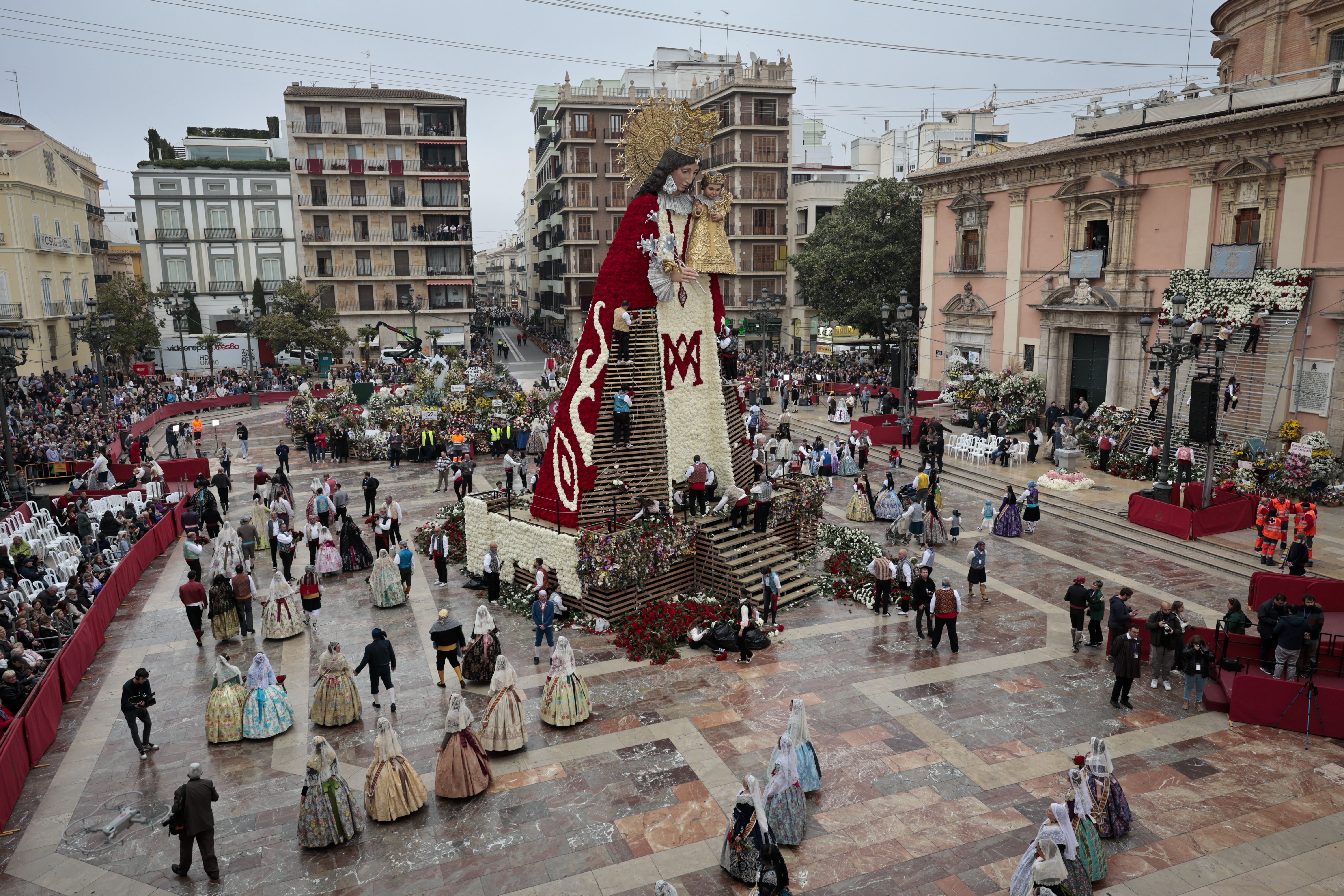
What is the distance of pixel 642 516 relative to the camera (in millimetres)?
15836

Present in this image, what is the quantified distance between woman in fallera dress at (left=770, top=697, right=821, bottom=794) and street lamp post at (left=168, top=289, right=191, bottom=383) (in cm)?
4257

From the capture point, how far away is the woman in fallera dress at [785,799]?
9289mm

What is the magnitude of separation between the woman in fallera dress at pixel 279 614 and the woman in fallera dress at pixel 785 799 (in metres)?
10.1

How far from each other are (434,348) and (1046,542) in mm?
41075

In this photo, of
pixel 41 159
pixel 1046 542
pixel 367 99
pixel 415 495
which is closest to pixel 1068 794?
pixel 1046 542

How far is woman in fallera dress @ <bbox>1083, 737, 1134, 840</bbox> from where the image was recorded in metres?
9.27

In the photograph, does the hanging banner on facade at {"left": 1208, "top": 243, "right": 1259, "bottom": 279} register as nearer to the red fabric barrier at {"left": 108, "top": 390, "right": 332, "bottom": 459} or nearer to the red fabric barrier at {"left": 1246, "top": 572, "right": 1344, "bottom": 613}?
the red fabric barrier at {"left": 1246, "top": 572, "right": 1344, "bottom": 613}

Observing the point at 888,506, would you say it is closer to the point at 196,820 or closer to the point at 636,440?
the point at 636,440

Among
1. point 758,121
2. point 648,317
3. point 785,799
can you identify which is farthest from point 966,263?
point 785,799

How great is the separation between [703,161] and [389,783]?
43297 millimetres

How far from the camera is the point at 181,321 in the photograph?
50.0 m

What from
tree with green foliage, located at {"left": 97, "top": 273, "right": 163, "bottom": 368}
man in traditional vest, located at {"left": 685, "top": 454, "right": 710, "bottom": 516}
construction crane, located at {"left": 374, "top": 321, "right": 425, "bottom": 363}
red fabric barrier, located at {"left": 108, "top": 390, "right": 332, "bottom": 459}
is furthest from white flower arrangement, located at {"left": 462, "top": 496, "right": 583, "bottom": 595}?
tree with green foliage, located at {"left": 97, "top": 273, "right": 163, "bottom": 368}

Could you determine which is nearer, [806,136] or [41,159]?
[41,159]

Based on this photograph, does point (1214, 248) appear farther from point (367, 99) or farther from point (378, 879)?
point (367, 99)
